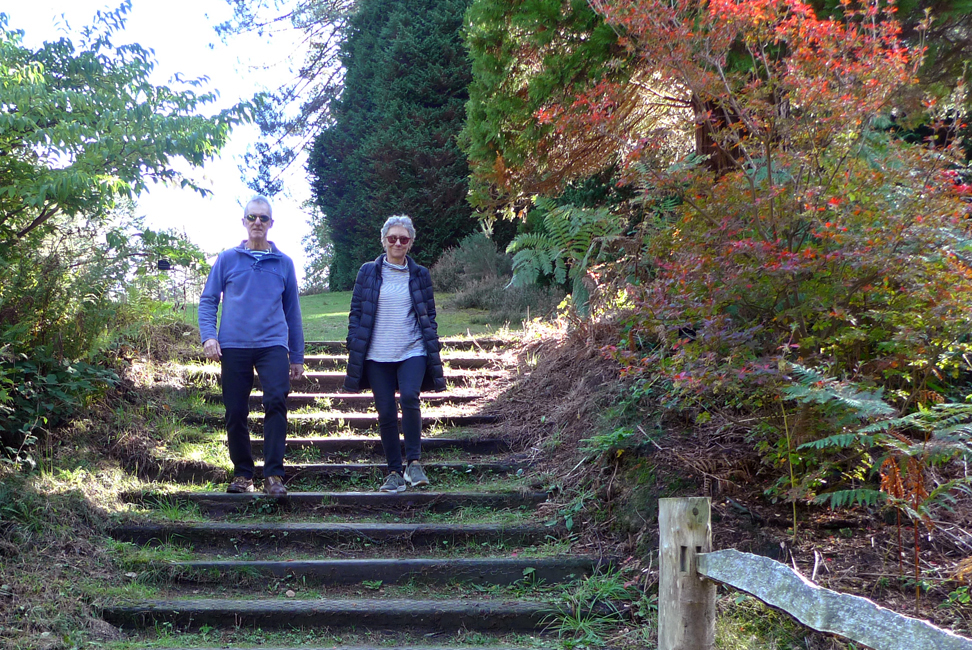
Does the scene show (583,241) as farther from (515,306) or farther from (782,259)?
(515,306)

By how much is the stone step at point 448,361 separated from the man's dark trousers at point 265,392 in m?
2.46

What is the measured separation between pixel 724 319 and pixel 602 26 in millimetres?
2919

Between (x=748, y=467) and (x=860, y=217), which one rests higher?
(x=860, y=217)

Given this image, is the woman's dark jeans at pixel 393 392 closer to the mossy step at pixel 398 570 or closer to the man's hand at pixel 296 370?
the man's hand at pixel 296 370

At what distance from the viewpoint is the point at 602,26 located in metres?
5.79

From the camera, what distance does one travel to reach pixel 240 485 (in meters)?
5.29

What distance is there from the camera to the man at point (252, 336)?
5.15 meters

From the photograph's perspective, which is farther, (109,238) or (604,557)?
(109,238)

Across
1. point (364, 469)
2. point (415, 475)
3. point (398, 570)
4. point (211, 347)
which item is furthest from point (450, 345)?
point (398, 570)

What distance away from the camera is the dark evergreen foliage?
14.6 metres

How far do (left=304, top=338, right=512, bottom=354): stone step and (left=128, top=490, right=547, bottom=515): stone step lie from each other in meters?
2.93

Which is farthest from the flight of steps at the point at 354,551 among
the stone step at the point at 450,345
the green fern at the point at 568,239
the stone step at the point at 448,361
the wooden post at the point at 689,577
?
the stone step at the point at 450,345

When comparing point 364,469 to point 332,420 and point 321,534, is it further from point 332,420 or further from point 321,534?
point 321,534

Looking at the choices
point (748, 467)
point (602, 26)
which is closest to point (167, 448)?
point (748, 467)
